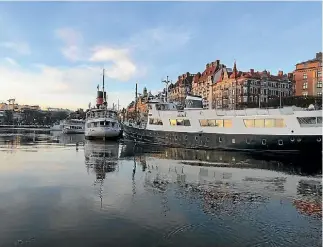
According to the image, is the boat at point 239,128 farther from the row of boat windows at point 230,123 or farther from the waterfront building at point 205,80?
the waterfront building at point 205,80

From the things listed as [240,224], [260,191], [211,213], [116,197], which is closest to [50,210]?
[116,197]

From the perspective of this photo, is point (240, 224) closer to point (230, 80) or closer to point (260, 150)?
point (260, 150)

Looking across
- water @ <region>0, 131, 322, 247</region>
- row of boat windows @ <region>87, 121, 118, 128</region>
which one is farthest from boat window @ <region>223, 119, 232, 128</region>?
row of boat windows @ <region>87, 121, 118, 128</region>

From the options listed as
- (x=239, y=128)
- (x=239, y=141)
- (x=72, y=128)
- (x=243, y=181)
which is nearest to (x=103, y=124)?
(x=239, y=128)

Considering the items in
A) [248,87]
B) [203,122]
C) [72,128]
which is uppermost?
[248,87]

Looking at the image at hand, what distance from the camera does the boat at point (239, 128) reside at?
129ft

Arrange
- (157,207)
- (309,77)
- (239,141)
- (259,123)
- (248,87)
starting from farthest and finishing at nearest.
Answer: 1. (248,87)
2. (309,77)
3. (239,141)
4. (259,123)
5. (157,207)

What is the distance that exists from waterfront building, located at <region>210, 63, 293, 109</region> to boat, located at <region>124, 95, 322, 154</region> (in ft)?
209

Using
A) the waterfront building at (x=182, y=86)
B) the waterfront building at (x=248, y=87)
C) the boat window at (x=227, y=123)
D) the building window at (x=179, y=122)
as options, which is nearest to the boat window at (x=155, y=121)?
the building window at (x=179, y=122)

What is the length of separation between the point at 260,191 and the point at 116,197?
8120 mm

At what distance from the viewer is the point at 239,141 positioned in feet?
146

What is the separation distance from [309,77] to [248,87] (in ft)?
61.9

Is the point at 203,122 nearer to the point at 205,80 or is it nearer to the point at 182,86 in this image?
the point at 205,80

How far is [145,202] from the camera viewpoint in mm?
16562
